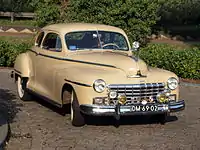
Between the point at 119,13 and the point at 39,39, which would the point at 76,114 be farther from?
the point at 119,13

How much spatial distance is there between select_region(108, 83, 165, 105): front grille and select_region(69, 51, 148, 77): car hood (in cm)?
25

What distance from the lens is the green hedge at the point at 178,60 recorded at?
14375 mm

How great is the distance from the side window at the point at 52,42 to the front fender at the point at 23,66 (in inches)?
24.2

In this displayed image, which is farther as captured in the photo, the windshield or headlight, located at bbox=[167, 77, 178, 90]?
the windshield

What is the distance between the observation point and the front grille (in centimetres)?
809

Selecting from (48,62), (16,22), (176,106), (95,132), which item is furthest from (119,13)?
(16,22)

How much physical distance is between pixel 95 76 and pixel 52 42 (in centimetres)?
223

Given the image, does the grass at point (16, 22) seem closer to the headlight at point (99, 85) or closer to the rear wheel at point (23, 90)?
the rear wheel at point (23, 90)

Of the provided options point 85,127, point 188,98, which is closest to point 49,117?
point 85,127

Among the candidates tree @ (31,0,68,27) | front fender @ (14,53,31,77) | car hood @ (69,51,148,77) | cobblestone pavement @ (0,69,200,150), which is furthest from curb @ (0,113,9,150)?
tree @ (31,0,68,27)

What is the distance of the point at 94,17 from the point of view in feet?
62.1

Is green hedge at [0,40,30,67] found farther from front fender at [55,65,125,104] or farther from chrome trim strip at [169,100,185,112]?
chrome trim strip at [169,100,185,112]

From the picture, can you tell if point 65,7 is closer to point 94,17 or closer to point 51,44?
point 94,17

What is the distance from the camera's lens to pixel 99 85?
314 inches
